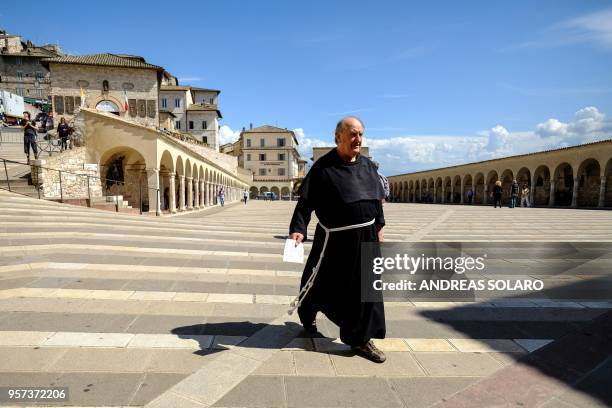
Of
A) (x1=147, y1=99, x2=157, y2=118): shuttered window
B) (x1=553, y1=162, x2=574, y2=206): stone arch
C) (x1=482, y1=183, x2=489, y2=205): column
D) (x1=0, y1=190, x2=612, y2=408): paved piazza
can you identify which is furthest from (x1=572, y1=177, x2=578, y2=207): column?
(x1=147, y1=99, x2=157, y2=118): shuttered window

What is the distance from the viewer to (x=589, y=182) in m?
31.0

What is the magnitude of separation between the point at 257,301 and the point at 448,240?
652 cm

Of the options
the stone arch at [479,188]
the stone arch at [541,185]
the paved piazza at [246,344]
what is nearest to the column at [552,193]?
the stone arch at [541,185]

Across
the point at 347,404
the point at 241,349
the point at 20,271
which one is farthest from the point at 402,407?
the point at 20,271

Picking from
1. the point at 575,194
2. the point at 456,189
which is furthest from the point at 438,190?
the point at 575,194

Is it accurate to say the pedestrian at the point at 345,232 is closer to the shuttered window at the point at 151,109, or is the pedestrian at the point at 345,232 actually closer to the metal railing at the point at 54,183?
the metal railing at the point at 54,183

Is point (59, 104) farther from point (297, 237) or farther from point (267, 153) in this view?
point (297, 237)

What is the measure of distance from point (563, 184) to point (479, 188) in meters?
13.5

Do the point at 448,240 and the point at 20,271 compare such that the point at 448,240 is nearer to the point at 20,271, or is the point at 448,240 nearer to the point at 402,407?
the point at 402,407

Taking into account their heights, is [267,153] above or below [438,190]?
above

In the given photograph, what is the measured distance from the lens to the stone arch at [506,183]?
130 feet

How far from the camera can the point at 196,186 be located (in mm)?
30203

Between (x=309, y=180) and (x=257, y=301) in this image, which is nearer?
(x=309, y=180)

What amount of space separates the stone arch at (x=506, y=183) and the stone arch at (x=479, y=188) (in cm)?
340
